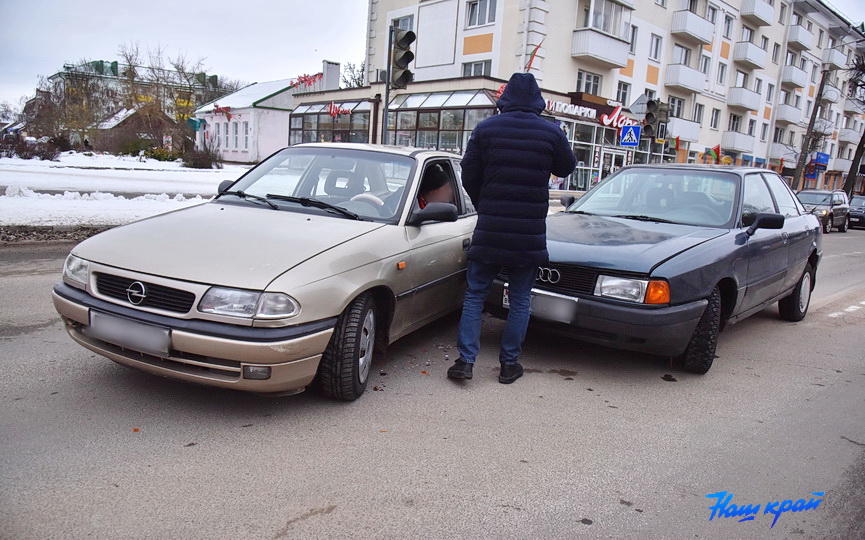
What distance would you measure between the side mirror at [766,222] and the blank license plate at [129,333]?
14.8 ft

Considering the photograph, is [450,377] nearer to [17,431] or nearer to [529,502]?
[529,502]

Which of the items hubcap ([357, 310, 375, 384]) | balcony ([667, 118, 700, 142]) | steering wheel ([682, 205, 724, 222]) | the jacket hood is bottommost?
hubcap ([357, 310, 375, 384])

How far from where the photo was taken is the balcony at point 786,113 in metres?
47.2

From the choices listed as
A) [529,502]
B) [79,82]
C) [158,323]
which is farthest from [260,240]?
[79,82]

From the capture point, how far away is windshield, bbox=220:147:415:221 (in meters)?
4.32

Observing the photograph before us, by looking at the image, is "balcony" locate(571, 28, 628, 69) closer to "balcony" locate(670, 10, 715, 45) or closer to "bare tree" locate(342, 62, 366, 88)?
"balcony" locate(670, 10, 715, 45)

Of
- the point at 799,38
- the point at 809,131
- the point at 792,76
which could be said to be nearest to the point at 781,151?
the point at 792,76

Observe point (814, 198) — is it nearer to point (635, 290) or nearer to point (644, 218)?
point (644, 218)

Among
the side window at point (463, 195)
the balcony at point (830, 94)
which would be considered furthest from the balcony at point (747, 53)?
the side window at point (463, 195)

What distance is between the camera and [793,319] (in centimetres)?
684

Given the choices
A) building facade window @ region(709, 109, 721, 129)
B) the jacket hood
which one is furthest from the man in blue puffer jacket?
building facade window @ region(709, 109, 721, 129)

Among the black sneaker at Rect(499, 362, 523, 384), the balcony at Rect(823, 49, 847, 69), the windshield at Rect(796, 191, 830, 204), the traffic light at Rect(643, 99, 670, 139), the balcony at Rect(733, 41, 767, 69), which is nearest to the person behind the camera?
the black sneaker at Rect(499, 362, 523, 384)

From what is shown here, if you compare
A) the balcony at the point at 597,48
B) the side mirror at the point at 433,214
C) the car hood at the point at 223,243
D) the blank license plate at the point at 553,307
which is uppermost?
the balcony at the point at 597,48

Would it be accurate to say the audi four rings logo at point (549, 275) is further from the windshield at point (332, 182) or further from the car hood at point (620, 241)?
the windshield at point (332, 182)
